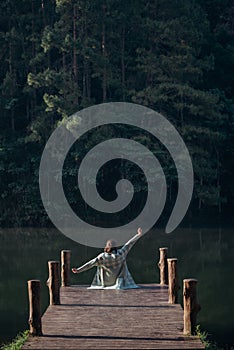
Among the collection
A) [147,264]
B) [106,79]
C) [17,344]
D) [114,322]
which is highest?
[106,79]

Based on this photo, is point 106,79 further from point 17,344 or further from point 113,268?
point 17,344

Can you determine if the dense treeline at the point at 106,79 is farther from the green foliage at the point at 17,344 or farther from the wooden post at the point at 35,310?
the wooden post at the point at 35,310

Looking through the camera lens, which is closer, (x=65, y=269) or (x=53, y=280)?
(x=53, y=280)

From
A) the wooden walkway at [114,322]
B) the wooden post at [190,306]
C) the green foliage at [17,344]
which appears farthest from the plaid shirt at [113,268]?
the wooden post at [190,306]

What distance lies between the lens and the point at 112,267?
47.7ft

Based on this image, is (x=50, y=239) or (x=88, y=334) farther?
(x=50, y=239)

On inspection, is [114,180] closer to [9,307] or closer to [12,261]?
[12,261]

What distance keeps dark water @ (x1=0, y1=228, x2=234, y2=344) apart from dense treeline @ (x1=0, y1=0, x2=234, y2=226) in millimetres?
3374

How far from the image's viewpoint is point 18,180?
1334 inches

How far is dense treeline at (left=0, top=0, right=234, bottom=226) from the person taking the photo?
3281cm

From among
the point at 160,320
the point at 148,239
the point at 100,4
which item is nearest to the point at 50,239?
the point at 148,239

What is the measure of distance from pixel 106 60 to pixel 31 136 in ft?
14.9

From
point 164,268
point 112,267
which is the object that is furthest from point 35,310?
point 164,268

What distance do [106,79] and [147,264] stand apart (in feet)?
43.7
